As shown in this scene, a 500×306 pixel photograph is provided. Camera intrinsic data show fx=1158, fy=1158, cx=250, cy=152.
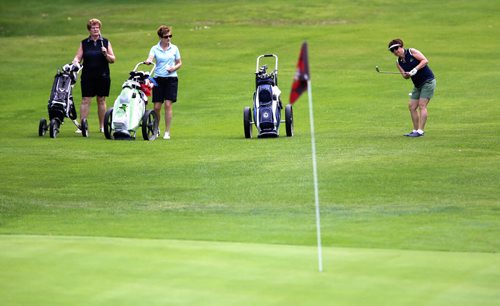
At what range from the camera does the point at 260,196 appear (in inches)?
572

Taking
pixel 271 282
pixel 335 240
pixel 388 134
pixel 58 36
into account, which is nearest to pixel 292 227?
pixel 335 240

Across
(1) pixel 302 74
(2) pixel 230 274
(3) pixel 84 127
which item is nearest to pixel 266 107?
(3) pixel 84 127

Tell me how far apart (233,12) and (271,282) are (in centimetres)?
3427

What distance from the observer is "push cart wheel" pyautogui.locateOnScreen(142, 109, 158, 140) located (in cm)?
1995

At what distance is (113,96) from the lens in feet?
92.1

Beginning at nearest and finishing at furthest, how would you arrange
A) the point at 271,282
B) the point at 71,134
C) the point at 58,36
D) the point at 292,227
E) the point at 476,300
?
1. the point at 476,300
2. the point at 271,282
3. the point at 292,227
4. the point at 71,134
5. the point at 58,36

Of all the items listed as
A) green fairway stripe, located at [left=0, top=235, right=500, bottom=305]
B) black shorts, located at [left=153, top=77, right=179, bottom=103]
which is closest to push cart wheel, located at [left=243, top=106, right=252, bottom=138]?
black shorts, located at [left=153, top=77, right=179, bottom=103]

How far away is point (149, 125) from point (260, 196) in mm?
6072

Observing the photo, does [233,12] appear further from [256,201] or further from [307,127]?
[256,201]

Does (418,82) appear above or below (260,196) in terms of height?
above

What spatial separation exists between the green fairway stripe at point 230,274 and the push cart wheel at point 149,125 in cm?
843

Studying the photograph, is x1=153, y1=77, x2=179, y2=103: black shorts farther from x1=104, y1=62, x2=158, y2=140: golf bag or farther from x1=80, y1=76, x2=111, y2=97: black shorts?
x1=80, y1=76, x2=111, y2=97: black shorts

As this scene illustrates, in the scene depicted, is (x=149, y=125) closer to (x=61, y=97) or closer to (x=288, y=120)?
(x=61, y=97)

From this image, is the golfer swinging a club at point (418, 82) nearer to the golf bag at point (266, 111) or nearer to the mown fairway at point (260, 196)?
the mown fairway at point (260, 196)
